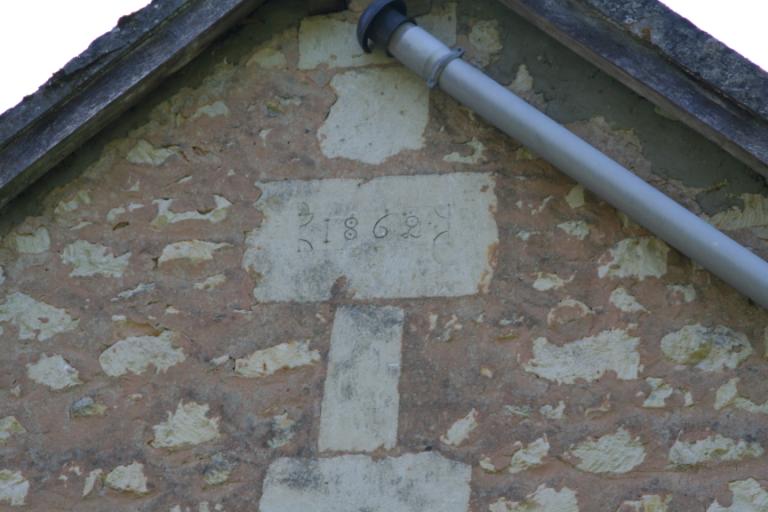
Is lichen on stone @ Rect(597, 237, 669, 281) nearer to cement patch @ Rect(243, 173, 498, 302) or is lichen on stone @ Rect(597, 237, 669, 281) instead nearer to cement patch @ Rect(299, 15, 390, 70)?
cement patch @ Rect(243, 173, 498, 302)

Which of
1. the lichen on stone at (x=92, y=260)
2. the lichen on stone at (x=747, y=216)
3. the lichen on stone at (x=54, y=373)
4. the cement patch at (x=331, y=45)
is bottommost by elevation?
the lichen on stone at (x=54, y=373)

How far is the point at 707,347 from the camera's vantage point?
477 cm

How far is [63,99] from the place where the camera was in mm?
5410

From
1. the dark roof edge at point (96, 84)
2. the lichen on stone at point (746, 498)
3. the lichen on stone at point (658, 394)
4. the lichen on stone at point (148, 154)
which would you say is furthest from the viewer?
the lichen on stone at point (148, 154)

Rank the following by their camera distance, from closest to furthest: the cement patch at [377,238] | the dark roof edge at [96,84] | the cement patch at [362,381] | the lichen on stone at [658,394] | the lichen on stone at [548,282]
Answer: the lichen on stone at [658,394] → the cement patch at [362,381] → the lichen on stone at [548,282] → the cement patch at [377,238] → the dark roof edge at [96,84]

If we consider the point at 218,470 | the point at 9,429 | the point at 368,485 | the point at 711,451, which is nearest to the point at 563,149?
the point at 711,451

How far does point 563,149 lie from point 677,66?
0.41 metres

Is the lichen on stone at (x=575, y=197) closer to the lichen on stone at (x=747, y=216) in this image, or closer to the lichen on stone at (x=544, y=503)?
the lichen on stone at (x=747, y=216)

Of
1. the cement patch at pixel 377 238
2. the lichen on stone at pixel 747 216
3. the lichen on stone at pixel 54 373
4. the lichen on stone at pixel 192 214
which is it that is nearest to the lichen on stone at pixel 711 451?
the lichen on stone at pixel 747 216

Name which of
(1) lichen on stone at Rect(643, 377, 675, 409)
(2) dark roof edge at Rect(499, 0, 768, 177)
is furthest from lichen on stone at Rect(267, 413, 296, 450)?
(2) dark roof edge at Rect(499, 0, 768, 177)

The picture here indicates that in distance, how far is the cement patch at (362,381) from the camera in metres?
4.86

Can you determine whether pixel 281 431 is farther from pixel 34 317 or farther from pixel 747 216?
pixel 747 216

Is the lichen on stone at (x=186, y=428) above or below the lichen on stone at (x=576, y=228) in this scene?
below

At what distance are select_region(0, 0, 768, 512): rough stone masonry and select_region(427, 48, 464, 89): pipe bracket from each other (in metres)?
0.11
